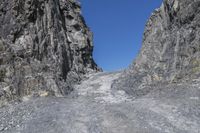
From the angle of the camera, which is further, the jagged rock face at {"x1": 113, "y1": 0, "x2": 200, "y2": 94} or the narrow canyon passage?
the jagged rock face at {"x1": 113, "y1": 0, "x2": 200, "y2": 94}

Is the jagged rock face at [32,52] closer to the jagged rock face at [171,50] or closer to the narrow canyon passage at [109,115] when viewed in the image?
the narrow canyon passage at [109,115]

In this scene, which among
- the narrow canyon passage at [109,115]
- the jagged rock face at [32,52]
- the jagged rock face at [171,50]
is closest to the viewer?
the narrow canyon passage at [109,115]

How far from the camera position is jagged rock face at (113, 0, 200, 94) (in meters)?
31.5

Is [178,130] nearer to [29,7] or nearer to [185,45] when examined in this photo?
[185,45]

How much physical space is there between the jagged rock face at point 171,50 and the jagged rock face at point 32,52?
6723 millimetres

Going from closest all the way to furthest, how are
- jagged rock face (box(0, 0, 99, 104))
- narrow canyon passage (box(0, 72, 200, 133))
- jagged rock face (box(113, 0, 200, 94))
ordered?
narrow canyon passage (box(0, 72, 200, 133)), jagged rock face (box(0, 0, 99, 104)), jagged rock face (box(113, 0, 200, 94))

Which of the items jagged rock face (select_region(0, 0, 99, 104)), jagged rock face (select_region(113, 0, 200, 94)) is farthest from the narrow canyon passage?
jagged rock face (select_region(113, 0, 200, 94))

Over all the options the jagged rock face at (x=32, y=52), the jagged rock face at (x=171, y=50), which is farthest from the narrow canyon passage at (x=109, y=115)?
the jagged rock face at (x=171, y=50)

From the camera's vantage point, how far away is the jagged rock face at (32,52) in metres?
29.9

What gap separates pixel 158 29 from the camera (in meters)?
40.8

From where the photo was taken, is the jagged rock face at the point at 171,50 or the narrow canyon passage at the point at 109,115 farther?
the jagged rock face at the point at 171,50

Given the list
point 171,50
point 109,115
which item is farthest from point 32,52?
point 109,115

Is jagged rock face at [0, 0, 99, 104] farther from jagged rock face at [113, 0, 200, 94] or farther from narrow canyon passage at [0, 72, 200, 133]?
jagged rock face at [113, 0, 200, 94]

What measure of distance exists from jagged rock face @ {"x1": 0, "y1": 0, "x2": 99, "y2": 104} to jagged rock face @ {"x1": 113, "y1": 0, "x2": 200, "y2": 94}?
6.72 metres
